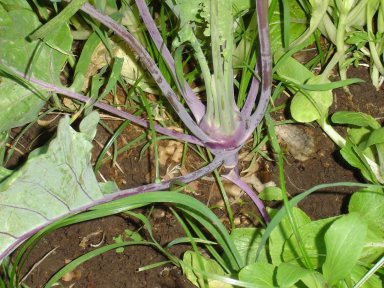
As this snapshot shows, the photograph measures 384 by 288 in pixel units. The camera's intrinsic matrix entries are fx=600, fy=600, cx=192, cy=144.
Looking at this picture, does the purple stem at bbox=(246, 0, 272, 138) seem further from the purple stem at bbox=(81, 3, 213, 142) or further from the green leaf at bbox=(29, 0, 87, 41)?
the green leaf at bbox=(29, 0, 87, 41)

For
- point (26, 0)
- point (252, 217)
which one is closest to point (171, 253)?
point (252, 217)

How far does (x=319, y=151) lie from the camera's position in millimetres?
1139

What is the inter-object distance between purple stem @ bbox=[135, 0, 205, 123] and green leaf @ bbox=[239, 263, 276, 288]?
30cm

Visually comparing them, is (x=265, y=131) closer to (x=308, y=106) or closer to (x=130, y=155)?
(x=308, y=106)

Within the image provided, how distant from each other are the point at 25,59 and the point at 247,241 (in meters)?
0.50

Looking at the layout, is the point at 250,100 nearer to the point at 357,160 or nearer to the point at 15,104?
the point at 357,160

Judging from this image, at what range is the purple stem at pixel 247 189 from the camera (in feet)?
3.47

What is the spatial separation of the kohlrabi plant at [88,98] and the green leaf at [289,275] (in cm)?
26

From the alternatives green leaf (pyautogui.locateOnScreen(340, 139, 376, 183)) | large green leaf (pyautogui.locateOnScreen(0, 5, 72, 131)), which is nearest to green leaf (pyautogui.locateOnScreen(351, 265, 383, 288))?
green leaf (pyautogui.locateOnScreen(340, 139, 376, 183))

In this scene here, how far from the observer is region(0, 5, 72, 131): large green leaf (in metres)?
1.03

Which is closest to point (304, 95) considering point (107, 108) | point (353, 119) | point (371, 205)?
point (353, 119)

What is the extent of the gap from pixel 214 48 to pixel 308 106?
27 centimetres

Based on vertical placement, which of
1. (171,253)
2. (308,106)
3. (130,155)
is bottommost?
(171,253)

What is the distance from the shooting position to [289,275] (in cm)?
77
